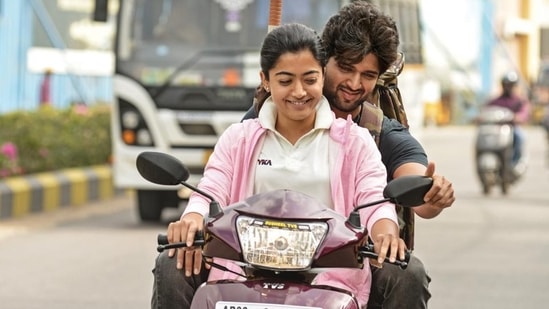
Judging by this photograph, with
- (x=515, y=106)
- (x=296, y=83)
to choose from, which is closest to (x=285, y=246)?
(x=296, y=83)

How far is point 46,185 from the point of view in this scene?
48.7 ft

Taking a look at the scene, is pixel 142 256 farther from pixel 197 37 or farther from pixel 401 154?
pixel 401 154

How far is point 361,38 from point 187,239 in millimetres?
1071

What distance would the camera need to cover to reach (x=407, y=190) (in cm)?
402

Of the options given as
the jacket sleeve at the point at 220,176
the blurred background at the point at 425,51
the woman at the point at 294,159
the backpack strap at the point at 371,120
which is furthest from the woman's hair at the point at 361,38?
the blurred background at the point at 425,51

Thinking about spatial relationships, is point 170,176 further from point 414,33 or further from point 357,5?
point 414,33

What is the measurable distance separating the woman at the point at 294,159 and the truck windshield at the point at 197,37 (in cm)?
911

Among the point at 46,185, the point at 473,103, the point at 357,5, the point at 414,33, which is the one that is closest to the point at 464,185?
the point at 414,33

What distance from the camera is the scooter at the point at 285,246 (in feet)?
12.6

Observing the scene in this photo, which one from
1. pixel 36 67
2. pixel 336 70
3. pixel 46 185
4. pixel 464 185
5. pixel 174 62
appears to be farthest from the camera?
pixel 36 67

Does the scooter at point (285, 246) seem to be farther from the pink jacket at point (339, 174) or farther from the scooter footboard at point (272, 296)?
the pink jacket at point (339, 174)

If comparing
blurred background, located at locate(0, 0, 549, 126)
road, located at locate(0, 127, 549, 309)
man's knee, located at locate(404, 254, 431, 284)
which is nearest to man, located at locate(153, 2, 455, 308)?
man's knee, located at locate(404, 254, 431, 284)

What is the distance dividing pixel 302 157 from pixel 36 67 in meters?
21.4

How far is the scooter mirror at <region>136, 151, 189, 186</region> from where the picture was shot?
13.8 ft
